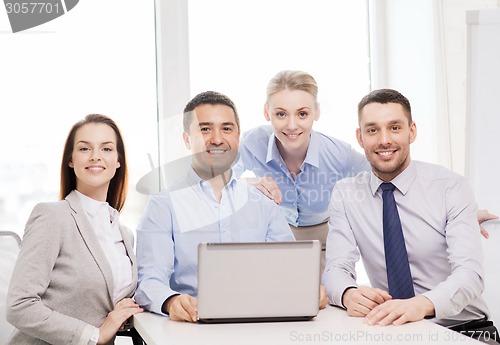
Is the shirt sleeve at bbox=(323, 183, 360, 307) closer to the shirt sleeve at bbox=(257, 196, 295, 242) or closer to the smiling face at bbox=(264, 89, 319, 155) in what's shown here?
the shirt sleeve at bbox=(257, 196, 295, 242)

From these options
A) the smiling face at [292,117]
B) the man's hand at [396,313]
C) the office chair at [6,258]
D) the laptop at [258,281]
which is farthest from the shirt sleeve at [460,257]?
the office chair at [6,258]

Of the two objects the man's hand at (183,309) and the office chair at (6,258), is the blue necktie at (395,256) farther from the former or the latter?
the office chair at (6,258)

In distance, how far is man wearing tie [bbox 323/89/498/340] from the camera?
2141mm

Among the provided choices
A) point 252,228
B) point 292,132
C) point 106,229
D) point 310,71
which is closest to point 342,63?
point 310,71

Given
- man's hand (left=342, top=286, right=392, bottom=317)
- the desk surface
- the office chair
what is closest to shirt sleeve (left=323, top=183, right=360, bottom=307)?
man's hand (left=342, top=286, right=392, bottom=317)

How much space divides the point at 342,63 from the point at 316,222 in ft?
3.68

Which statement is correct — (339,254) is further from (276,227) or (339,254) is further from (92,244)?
(92,244)

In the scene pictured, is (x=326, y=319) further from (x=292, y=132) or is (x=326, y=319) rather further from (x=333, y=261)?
(x=292, y=132)

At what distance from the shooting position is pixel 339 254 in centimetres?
218

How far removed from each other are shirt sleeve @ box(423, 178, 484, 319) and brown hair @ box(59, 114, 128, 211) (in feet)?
3.53

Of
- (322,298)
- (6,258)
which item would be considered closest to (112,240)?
(6,258)

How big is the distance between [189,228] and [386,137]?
763 mm

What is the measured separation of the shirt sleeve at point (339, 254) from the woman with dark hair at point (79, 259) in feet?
2.00

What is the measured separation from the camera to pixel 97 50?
10.4 ft
